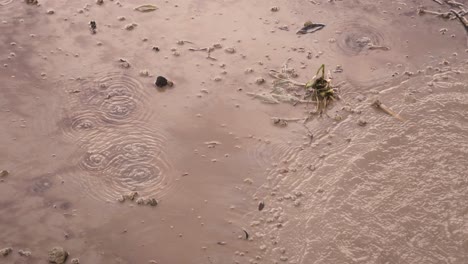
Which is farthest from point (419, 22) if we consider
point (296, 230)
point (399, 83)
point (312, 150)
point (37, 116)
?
point (37, 116)

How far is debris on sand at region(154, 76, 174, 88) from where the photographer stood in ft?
13.0

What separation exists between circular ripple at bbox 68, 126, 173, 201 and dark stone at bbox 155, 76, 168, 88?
43cm

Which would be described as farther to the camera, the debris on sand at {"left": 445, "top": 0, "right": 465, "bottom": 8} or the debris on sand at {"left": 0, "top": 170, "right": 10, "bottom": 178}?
the debris on sand at {"left": 445, "top": 0, "right": 465, "bottom": 8}

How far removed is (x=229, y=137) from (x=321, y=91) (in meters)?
0.83

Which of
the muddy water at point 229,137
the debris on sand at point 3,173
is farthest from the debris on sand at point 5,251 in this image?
the debris on sand at point 3,173

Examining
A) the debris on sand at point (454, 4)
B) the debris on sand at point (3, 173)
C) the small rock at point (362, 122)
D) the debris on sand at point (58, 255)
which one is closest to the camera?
the debris on sand at point (58, 255)

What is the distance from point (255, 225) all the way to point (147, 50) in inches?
73.3

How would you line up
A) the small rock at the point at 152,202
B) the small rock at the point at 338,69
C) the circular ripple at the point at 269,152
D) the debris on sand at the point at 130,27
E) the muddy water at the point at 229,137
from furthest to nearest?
the debris on sand at the point at 130,27, the small rock at the point at 338,69, the circular ripple at the point at 269,152, the small rock at the point at 152,202, the muddy water at the point at 229,137

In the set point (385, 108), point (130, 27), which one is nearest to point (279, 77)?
point (385, 108)

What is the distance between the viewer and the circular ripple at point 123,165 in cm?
337

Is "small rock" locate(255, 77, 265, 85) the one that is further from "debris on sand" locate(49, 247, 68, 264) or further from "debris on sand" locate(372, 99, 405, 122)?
"debris on sand" locate(49, 247, 68, 264)

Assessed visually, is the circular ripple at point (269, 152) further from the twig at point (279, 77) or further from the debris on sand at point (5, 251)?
the debris on sand at point (5, 251)

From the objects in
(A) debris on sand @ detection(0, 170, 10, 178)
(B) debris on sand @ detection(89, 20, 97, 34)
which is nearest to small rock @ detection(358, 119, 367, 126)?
(B) debris on sand @ detection(89, 20, 97, 34)

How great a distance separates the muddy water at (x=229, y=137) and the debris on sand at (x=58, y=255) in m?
0.05
